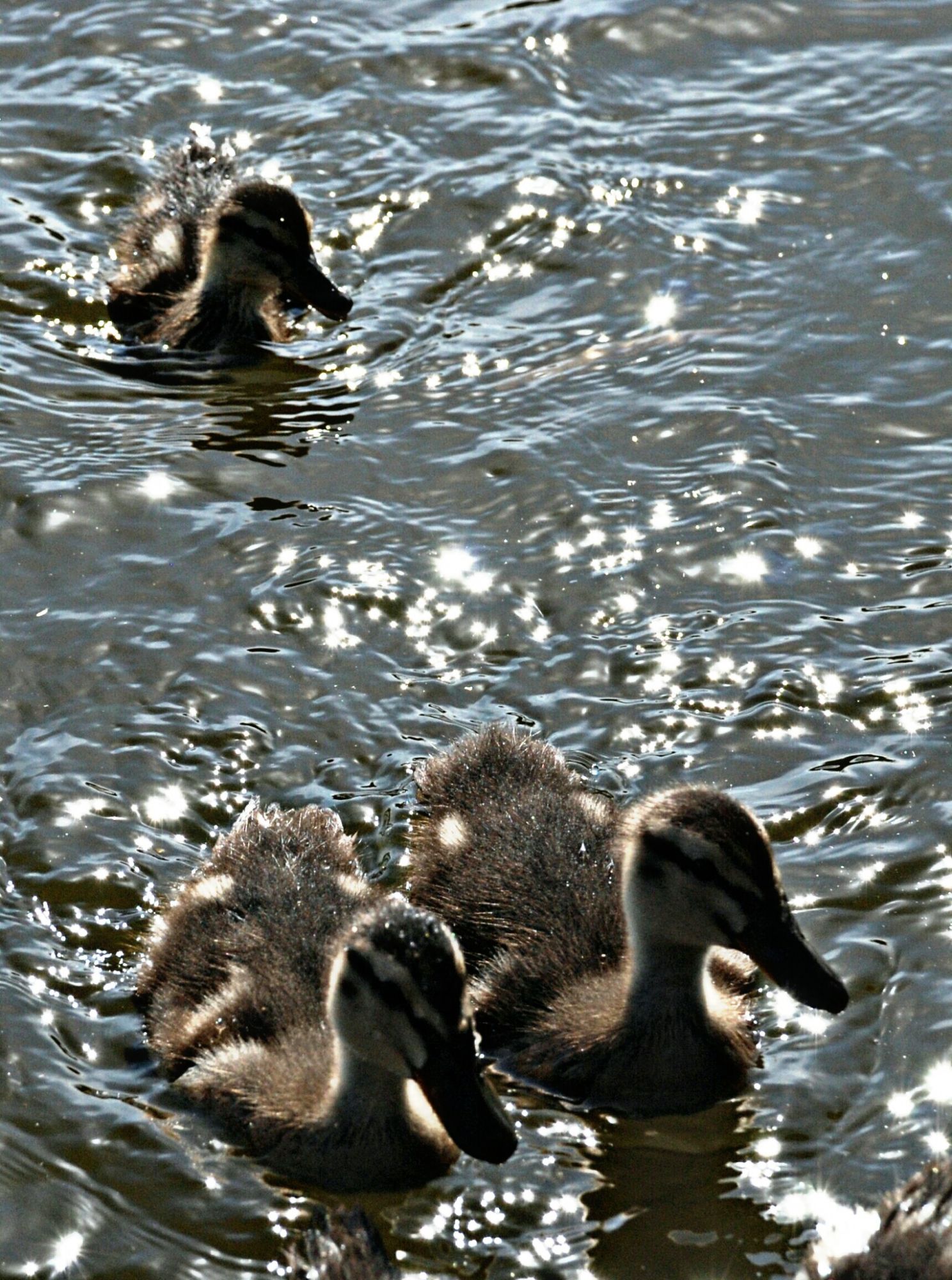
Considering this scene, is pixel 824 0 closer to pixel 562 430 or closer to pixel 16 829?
pixel 562 430

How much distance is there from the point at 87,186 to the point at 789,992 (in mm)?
6424

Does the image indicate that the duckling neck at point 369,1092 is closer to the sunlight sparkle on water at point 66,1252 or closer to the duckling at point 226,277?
the sunlight sparkle on water at point 66,1252

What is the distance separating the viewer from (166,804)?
6.63 metres

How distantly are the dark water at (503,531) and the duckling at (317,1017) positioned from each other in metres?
0.14

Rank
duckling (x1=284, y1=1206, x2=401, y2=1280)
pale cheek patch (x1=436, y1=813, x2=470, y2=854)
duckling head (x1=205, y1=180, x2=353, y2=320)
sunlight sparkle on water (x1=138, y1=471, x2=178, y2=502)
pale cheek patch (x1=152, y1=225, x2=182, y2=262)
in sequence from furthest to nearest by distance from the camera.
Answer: pale cheek patch (x1=152, y1=225, x2=182, y2=262) → duckling head (x1=205, y1=180, x2=353, y2=320) → sunlight sparkle on water (x1=138, y1=471, x2=178, y2=502) → pale cheek patch (x1=436, y1=813, x2=470, y2=854) → duckling (x1=284, y1=1206, x2=401, y2=1280)

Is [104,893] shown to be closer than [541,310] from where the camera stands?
Yes

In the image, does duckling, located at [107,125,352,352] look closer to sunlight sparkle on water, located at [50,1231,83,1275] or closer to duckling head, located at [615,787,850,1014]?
A: duckling head, located at [615,787,850,1014]

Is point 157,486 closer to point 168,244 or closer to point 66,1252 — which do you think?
point 168,244

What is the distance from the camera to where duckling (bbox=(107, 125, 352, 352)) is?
9367mm

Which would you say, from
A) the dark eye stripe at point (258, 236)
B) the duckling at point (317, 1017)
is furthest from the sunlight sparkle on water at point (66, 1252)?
the dark eye stripe at point (258, 236)

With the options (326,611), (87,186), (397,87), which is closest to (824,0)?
(397,87)

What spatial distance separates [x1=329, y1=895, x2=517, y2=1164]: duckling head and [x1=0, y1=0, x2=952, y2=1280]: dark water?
0.28m

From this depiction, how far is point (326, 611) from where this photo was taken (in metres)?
7.45

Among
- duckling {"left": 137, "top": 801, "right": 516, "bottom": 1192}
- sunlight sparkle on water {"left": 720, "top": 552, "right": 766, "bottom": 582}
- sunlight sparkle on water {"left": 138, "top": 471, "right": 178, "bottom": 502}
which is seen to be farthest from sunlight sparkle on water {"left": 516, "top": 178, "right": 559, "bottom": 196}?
duckling {"left": 137, "top": 801, "right": 516, "bottom": 1192}
